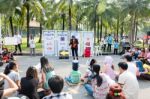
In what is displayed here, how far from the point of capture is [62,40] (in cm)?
2466

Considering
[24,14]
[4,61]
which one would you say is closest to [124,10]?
[24,14]

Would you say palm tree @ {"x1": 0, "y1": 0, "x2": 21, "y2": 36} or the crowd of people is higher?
→ palm tree @ {"x1": 0, "y1": 0, "x2": 21, "y2": 36}

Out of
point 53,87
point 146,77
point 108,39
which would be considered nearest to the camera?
point 53,87

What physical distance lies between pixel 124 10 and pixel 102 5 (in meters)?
2.58

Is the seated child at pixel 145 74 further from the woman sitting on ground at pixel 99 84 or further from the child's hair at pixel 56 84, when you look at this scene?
the child's hair at pixel 56 84

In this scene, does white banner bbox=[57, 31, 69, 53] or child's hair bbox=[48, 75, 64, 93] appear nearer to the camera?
child's hair bbox=[48, 75, 64, 93]

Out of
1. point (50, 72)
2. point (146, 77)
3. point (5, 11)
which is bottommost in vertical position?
point (146, 77)

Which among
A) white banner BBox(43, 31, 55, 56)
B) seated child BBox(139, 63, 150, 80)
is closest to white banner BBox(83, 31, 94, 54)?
white banner BBox(43, 31, 55, 56)

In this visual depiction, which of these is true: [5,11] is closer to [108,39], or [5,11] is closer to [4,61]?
[108,39]

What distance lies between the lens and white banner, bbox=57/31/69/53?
80.7 ft

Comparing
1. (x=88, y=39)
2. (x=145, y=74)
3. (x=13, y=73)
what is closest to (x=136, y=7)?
(x=88, y=39)

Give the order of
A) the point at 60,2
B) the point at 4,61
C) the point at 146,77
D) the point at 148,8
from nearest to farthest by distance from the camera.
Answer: the point at 146,77 → the point at 4,61 → the point at 60,2 → the point at 148,8

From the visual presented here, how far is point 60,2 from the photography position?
112ft

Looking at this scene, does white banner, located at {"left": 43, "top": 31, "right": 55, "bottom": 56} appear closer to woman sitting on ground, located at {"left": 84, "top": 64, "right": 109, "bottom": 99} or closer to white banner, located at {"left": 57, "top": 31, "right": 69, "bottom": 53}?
white banner, located at {"left": 57, "top": 31, "right": 69, "bottom": 53}
